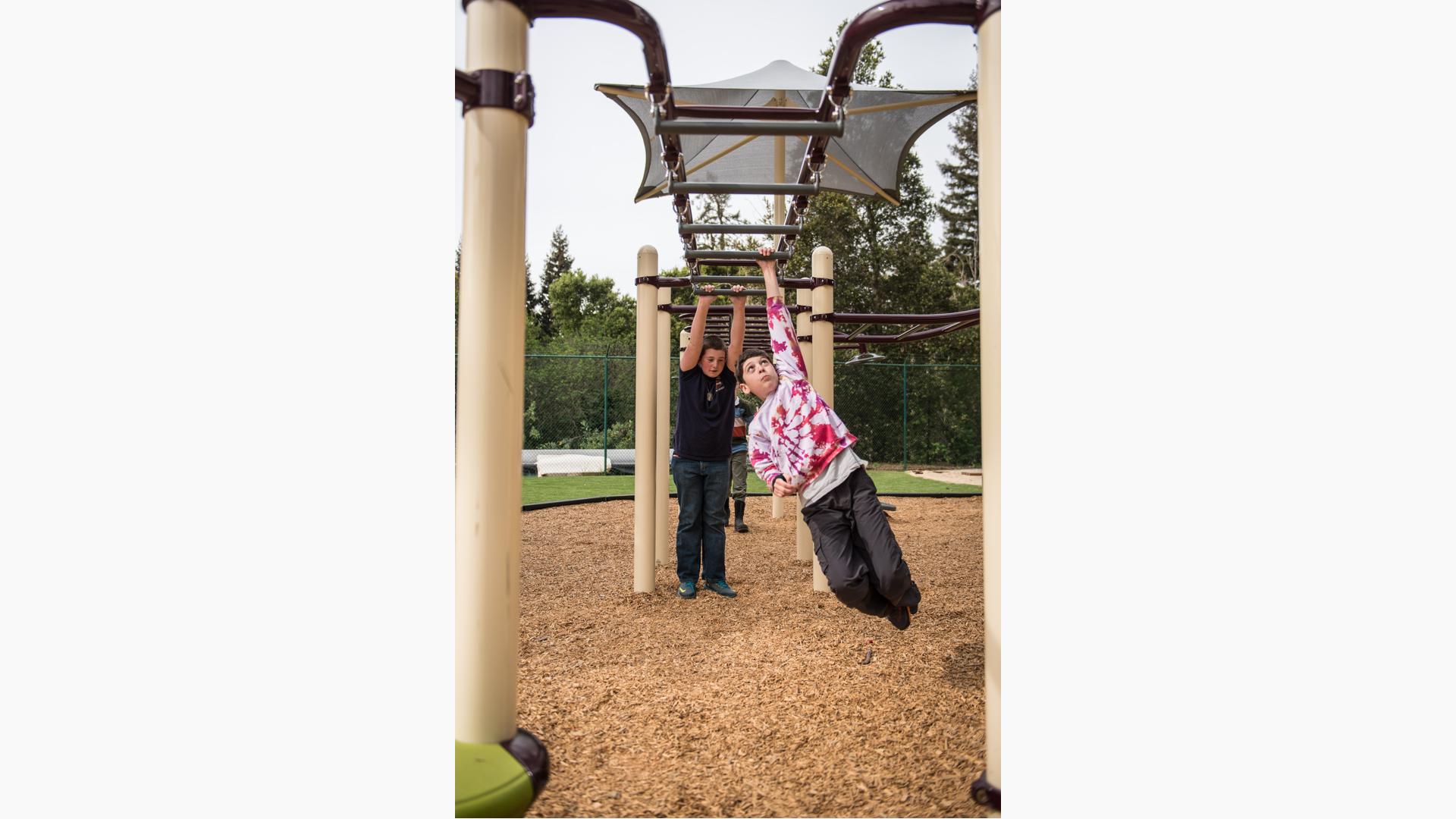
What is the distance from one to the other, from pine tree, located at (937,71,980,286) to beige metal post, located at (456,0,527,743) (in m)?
30.4

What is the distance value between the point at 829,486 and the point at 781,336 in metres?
0.71

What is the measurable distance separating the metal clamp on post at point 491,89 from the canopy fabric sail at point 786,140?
260 cm

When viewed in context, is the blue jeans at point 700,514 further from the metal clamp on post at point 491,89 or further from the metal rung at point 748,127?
the metal clamp on post at point 491,89

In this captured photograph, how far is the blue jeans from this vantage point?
187 inches

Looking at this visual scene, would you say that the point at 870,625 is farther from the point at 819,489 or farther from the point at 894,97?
the point at 894,97

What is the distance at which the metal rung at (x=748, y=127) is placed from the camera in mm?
2180

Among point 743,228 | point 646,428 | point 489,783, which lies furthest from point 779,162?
point 489,783

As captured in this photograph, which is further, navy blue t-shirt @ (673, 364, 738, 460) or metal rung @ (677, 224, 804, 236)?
navy blue t-shirt @ (673, 364, 738, 460)

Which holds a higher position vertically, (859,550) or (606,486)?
(859,550)

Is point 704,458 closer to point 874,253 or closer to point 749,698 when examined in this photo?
point 749,698

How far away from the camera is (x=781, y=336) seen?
3303mm

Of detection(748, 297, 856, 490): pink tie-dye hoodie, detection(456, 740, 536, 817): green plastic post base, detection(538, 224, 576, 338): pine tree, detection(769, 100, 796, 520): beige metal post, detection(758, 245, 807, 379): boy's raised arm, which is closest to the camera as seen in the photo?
detection(456, 740, 536, 817): green plastic post base

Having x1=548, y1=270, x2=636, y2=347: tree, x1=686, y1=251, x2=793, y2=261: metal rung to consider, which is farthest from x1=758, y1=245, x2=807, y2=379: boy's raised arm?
x1=548, y1=270, x2=636, y2=347: tree

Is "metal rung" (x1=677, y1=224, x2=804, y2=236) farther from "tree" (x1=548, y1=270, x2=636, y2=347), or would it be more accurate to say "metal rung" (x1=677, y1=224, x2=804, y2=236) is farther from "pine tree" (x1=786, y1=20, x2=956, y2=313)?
"tree" (x1=548, y1=270, x2=636, y2=347)
